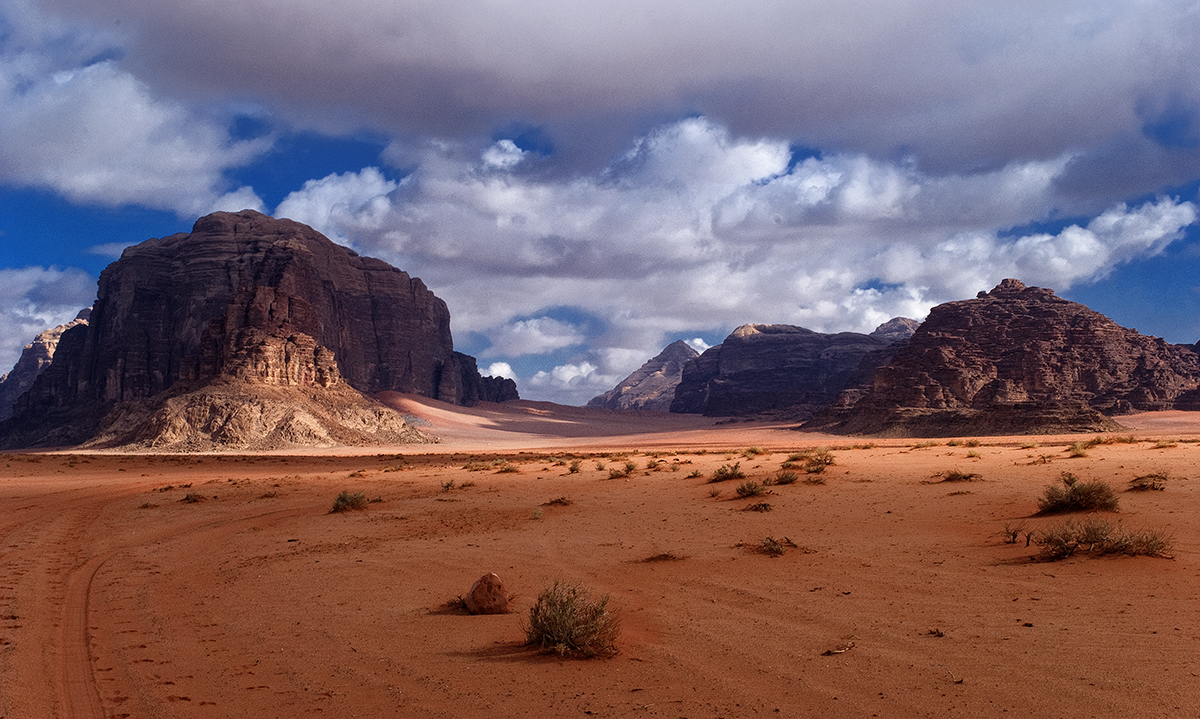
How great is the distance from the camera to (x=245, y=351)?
2554 inches

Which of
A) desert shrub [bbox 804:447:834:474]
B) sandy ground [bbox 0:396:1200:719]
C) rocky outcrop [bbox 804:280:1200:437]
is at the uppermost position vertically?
rocky outcrop [bbox 804:280:1200:437]

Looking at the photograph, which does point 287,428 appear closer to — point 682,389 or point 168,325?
point 168,325

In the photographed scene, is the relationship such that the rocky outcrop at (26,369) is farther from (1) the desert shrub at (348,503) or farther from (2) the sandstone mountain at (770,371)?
(1) the desert shrub at (348,503)

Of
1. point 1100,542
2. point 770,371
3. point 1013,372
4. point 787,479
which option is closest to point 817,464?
point 787,479

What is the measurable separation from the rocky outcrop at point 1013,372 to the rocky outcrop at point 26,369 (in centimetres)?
14499

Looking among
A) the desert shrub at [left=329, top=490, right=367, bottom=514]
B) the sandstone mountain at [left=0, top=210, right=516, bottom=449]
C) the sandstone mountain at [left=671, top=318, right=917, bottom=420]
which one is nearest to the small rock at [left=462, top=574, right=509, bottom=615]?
the desert shrub at [left=329, top=490, right=367, bottom=514]

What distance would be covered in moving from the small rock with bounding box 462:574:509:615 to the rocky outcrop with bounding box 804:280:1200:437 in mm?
56115

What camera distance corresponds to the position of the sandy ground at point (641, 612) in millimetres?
5133

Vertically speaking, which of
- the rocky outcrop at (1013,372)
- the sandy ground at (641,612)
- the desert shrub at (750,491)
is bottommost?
the sandy ground at (641,612)

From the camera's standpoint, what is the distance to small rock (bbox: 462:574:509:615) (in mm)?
7469

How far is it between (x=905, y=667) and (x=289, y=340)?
237 ft

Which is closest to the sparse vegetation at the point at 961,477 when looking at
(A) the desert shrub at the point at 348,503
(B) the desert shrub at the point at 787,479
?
(B) the desert shrub at the point at 787,479

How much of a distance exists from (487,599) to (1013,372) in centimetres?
7689

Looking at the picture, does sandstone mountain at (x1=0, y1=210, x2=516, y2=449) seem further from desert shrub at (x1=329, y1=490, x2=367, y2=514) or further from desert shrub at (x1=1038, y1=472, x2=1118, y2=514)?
→ desert shrub at (x1=1038, y1=472, x2=1118, y2=514)
